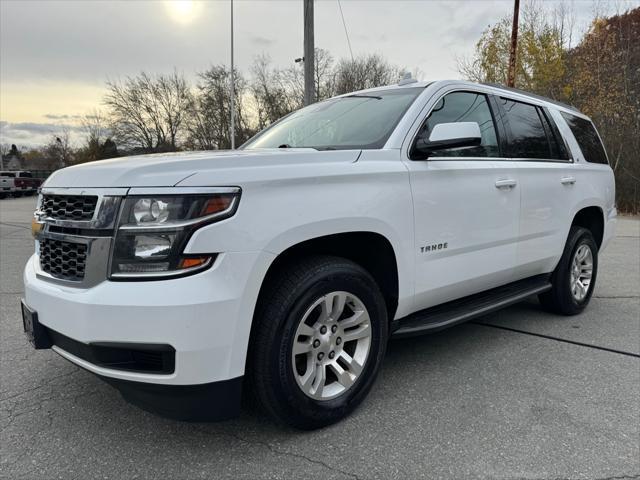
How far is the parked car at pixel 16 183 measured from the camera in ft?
99.2

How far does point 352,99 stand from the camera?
3684 millimetres

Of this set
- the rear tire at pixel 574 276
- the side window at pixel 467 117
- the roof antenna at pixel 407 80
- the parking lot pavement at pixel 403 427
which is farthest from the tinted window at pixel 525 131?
the parking lot pavement at pixel 403 427

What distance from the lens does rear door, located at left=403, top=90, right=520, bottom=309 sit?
2.88 metres

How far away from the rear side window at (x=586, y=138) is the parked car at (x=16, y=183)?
33.7 m

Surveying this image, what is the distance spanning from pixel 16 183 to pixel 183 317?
34.8 m

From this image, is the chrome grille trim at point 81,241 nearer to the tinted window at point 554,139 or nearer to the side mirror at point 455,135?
the side mirror at point 455,135

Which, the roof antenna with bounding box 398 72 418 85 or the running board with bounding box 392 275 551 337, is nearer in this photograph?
the running board with bounding box 392 275 551 337

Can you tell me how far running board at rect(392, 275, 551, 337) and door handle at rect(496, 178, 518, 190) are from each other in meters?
0.82

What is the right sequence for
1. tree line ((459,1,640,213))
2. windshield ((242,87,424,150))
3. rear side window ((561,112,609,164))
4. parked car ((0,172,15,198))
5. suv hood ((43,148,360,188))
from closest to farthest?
suv hood ((43,148,360,188)) < windshield ((242,87,424,150)) < rear side window ((561,112,609,164)) < tree line ((459,1,640,213)) < parked car ((0,172,15,198))

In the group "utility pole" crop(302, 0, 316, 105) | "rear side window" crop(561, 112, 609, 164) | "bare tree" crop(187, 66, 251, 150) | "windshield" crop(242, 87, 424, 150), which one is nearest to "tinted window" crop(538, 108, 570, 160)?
"rear side window" crop(561, 112, 609, 164)

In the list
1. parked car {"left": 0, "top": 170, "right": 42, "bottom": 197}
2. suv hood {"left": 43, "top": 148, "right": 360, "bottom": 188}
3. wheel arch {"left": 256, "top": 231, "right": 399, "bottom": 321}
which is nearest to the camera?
suv hood {"left": 43, "top": 148, "right": 360, "bottom": 188}

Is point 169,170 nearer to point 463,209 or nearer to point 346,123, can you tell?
point 346,123

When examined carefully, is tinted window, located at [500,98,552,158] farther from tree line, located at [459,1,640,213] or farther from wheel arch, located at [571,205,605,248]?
tree line, located at [459,1,640,213]

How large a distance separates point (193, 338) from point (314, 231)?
2.48 ft
